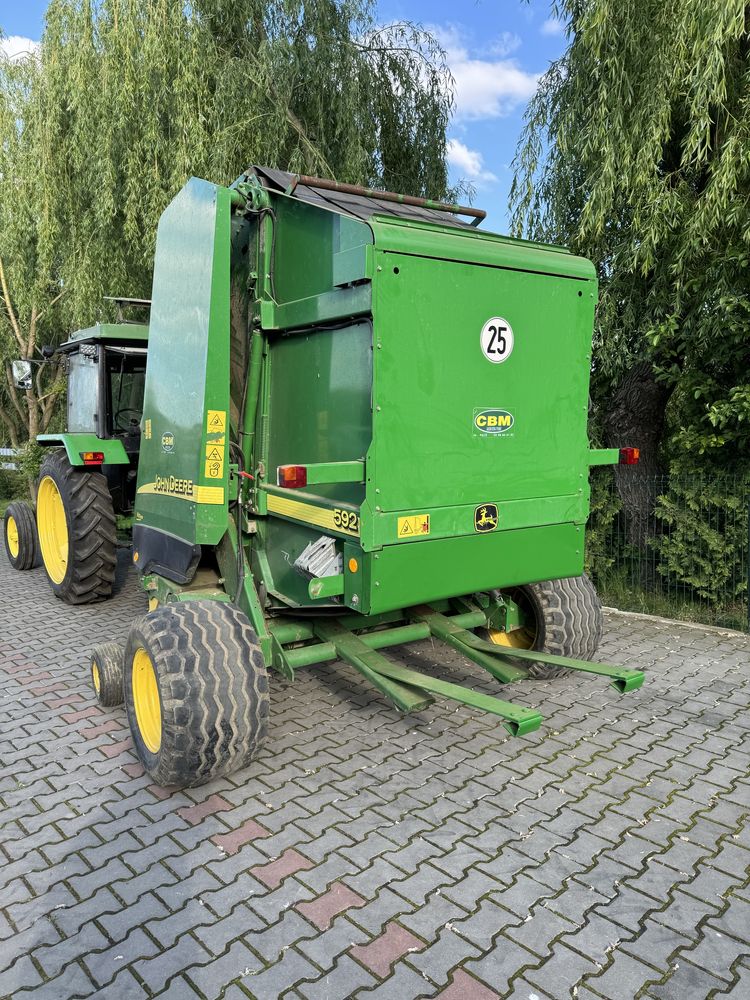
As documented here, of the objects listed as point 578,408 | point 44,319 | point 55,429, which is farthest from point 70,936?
point 55,429

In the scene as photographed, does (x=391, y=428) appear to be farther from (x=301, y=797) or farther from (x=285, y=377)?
(x=301, y=797)

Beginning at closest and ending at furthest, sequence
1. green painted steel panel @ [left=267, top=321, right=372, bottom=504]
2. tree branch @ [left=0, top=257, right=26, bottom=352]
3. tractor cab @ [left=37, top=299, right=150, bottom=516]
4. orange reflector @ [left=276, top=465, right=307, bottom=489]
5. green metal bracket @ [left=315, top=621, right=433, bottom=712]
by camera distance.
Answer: orange reflector @ [left=276, top=465, right=307, bottom=489], green painted steel panel @ [left=267, top=321, right=372, bottom=504], green metal bracket @ [left=315, top=621, right=433, bottom=712], tractor cab @ [left=37, top=299, right=150, bottom=516], tree branch @ [left=0, top=257, right=26, bottom=352]

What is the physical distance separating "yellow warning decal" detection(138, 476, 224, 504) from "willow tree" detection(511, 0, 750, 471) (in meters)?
3.97

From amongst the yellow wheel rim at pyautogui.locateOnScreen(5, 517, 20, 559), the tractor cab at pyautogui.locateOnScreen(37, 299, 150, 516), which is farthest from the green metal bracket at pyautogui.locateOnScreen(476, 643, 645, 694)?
the yellow wheel rim at pyautogui.locateOnScreen(5, 517, 20, 559)

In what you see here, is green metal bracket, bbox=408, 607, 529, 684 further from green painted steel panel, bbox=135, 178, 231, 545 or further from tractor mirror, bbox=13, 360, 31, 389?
tractor mirror, bbox=13, 360, 31, 389

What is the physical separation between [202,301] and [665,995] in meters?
3.30

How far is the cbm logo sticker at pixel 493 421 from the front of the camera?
11.1 feet

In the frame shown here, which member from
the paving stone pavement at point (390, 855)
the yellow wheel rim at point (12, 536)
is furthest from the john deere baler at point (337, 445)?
the yellow wheel rim at point (12, 536)

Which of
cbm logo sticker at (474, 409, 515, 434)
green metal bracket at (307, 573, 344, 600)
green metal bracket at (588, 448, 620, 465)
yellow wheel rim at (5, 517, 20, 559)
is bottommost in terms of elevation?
yellow wheel rim at (5, 517, 20, 559)

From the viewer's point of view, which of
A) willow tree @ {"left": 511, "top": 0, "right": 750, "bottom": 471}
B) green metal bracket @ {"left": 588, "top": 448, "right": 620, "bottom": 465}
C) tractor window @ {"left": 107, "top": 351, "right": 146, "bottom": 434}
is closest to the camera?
green metal bracket @ {"left": 588, "top": 448, "right": 620, "bottom": 465}

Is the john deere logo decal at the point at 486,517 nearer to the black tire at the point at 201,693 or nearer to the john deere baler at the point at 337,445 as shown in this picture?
the john deere baler at the point at 337,445

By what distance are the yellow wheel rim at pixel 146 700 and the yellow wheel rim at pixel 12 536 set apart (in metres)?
5.03

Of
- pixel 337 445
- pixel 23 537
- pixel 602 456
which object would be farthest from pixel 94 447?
pixel 602 456

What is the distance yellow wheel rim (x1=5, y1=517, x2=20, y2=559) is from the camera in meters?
7.82
